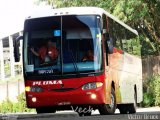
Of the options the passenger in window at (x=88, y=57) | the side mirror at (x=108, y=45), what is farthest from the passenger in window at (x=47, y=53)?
the side mirror at (x=108, y=45)

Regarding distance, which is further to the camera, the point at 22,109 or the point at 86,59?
the point at 22,109

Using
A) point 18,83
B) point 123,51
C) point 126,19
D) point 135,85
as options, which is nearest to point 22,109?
point 18,83

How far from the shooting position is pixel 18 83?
154 ft

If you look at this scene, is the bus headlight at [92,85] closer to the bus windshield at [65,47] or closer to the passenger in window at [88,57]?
the bus windshield at [65,47]

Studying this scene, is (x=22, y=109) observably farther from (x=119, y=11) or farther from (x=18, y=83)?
(x=119, y=11)

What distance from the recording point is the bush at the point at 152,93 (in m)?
37.4

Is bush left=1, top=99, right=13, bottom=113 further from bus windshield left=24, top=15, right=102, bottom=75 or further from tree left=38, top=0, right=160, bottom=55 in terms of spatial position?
bus windshield left=24, top=15, right=102, bottom=75

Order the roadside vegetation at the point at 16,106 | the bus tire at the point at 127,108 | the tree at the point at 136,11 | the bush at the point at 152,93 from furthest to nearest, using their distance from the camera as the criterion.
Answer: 1. the roadside vegetation at the point at 16,106
2. the bush at the point at 152,93
3. the tree at the point at 136,11
4. the bus tire at the point at 127,108

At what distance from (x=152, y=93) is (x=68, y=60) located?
1907 centimetres

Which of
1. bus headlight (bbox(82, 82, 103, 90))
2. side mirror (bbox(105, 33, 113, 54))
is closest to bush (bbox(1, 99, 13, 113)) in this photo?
side mirror (bbox(105, 33, 113, 54))

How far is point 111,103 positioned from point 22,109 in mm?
21269

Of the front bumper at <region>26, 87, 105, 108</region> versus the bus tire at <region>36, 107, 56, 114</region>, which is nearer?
the front bumper at <region>26, 87, 105, 108</region>

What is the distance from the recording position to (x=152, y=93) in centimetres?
3834

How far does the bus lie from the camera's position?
1988cm
